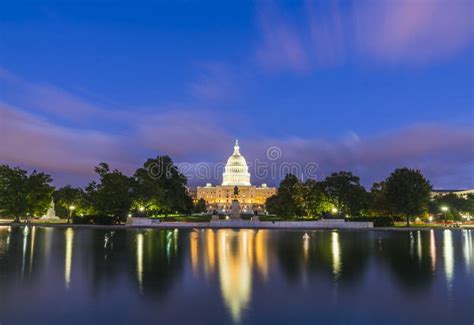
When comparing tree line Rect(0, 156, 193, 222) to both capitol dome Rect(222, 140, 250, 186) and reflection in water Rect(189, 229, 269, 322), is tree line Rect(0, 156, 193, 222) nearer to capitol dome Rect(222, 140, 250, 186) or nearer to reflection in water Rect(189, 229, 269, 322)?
Answer: reflection in water Rect(189, 229, 269, 322)

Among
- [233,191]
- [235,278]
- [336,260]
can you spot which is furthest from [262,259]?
[233,191]

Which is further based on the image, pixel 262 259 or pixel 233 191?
pixel 233 191

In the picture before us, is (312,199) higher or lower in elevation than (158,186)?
lower

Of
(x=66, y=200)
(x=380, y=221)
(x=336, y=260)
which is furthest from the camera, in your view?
(x=66, y=200)

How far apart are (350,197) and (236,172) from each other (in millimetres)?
121435

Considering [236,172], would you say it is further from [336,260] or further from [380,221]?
[336,260]

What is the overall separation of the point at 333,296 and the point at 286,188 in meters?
56.9

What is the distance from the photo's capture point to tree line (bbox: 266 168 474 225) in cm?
6356

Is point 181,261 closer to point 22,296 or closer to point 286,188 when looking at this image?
point 22,296

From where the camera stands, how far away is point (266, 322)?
11.4 meters

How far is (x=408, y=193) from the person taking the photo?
6294 cm

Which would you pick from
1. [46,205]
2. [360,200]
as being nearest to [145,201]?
[46,205]

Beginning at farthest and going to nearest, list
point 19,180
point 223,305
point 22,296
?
point 19,180 < point 22,296 < point 223,305

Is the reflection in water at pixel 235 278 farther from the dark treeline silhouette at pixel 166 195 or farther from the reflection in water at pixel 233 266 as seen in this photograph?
the dark treeline silhouette at pixel 166 195
